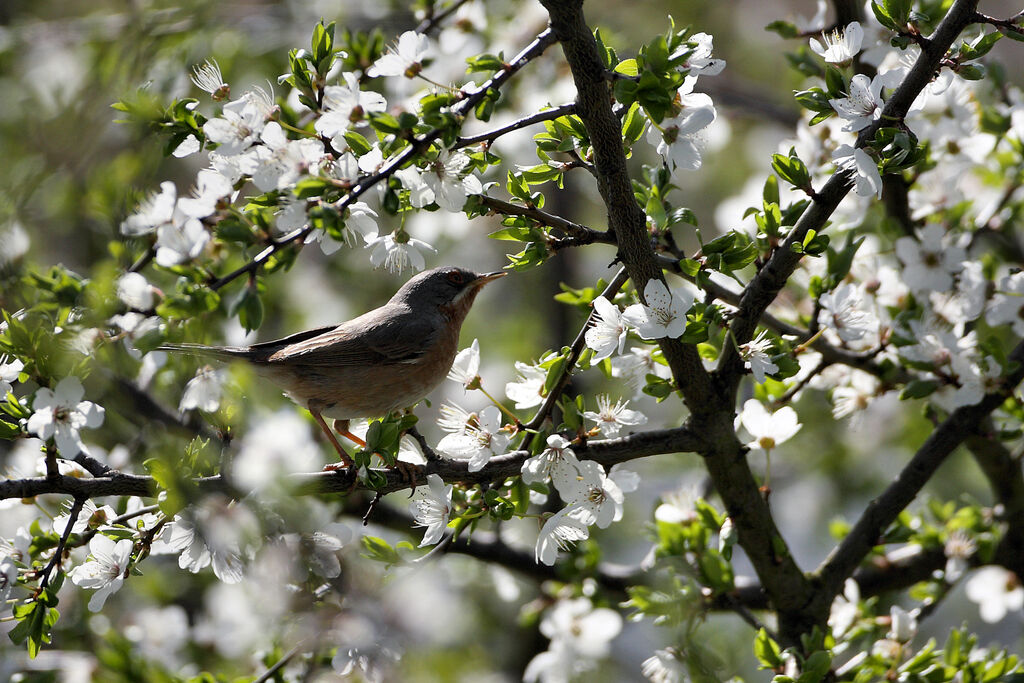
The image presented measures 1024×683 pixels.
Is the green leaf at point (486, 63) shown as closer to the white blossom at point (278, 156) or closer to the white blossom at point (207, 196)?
the white blossom at point (278, 156)

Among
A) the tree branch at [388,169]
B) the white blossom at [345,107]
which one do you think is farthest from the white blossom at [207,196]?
the white blossom at [345,107]

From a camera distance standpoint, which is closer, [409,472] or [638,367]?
[409,472]

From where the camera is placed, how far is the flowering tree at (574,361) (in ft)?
8.59

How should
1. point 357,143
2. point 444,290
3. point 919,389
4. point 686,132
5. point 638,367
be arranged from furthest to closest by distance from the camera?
point 444,290 → point 919,389 → point 638,367 → point 686,132 → point 357,143

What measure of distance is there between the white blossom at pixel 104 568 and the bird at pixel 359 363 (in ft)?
4.02

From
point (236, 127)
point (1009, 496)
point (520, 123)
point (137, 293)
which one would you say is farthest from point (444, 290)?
point (1009, 496)

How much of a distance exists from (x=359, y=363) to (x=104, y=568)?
1.65 meters

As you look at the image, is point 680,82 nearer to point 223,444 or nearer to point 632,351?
point 632,351

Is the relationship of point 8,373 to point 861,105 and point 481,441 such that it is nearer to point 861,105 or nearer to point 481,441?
point 481,441

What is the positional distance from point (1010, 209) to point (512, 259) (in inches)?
114

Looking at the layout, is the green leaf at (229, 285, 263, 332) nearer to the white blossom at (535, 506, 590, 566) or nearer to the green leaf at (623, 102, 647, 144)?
the white blossom at (535, 506, 590, 566)

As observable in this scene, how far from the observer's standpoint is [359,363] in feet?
14.4

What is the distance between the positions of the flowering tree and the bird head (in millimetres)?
831

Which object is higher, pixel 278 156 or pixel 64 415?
pixel 278 156
